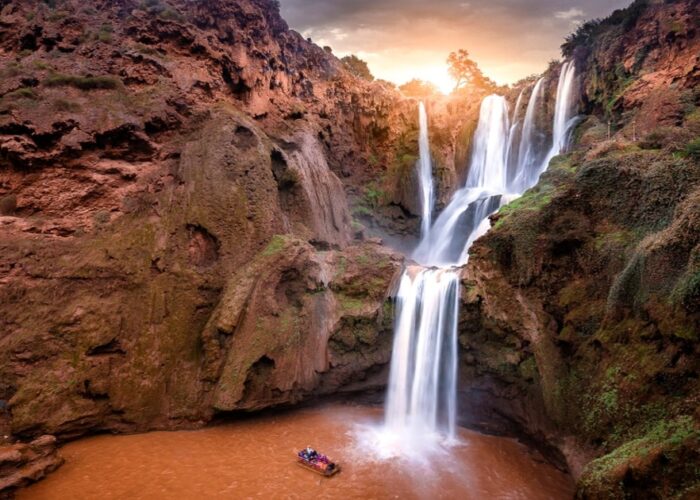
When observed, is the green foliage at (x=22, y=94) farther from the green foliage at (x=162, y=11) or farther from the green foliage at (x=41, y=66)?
the green foliage at (x=162, y=11)

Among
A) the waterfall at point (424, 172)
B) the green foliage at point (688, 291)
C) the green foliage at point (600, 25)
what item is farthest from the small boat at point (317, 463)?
the green foliage at point (600, 25)

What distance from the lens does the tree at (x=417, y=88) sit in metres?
37.5

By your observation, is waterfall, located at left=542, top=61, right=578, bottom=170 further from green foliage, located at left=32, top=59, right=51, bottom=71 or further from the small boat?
green foliage, located at left=32, top=59, right=51, bottom=71

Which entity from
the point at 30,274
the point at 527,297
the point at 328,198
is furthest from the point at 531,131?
the point at 30,274

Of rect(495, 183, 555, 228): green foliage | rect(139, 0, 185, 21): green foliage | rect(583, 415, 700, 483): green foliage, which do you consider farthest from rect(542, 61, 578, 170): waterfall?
rect(139, 0, 185, 21): green foliage

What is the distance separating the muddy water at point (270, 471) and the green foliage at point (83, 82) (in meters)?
11.7

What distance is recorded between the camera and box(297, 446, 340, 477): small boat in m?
9.46

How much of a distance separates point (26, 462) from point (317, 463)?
653 centimetres

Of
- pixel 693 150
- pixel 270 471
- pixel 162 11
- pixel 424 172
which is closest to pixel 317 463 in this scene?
pixel 270 471

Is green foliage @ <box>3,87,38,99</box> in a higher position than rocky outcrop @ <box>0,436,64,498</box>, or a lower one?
higher

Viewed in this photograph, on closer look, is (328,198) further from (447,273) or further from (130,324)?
(130,324)

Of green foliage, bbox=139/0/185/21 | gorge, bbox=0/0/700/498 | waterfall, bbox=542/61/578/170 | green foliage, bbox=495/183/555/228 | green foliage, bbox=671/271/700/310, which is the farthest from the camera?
waterfall, bbox=542/61/578/170

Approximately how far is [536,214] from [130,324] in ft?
39.7

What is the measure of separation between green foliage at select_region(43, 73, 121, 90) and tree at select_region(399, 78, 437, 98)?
27614mm
